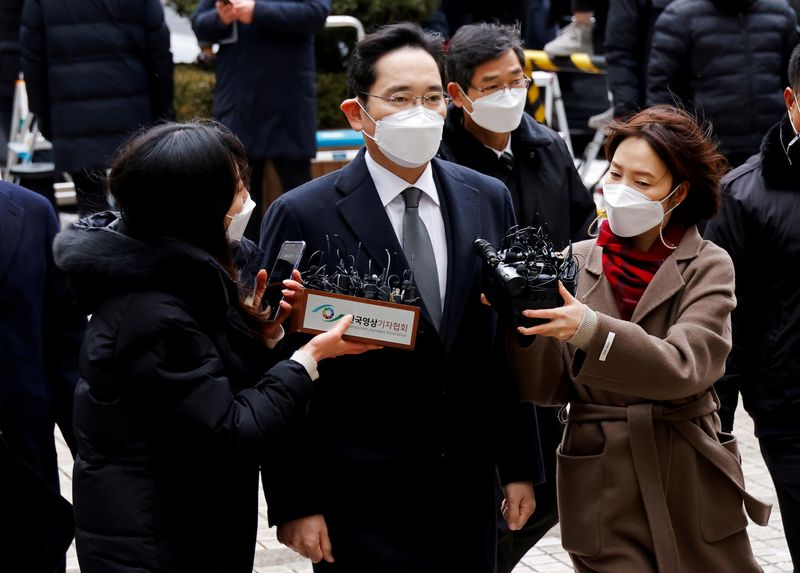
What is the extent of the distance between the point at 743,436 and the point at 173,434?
4.71 m

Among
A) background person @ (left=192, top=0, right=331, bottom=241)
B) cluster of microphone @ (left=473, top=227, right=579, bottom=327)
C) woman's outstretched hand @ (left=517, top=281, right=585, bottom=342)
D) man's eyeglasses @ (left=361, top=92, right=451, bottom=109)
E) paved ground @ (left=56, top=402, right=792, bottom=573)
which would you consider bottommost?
paved ground @ (left=56, top=402, right=792, bottom=573)

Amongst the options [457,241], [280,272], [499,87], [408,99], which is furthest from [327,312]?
Answer: [499,87]

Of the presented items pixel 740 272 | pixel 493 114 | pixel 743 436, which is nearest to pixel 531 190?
pixel 493 114

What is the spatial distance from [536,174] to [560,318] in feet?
5.75

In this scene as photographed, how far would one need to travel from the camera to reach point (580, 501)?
13.2 feet

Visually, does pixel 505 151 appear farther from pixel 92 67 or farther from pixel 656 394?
pixel 92 67

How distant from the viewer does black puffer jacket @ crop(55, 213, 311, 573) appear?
3.27m

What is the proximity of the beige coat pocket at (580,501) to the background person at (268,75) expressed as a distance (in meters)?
4.75

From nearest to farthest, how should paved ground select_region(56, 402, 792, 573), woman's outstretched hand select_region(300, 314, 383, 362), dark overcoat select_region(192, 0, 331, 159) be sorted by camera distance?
woman's outstretched hand select_region(300, 314, 383, 362) → paved ground select_region(56, 402, 792, 573) → dark overcoat select_region(192, 0, 331, 159)

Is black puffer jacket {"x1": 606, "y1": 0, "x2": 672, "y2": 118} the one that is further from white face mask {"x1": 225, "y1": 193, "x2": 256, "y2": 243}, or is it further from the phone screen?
the phone screen

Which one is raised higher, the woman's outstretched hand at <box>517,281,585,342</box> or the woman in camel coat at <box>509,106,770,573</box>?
the woman's outstretched hand at <box>517,281,585,342</box>

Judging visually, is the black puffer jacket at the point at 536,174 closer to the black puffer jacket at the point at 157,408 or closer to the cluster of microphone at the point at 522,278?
the cluster of microphone at the point at 522,278

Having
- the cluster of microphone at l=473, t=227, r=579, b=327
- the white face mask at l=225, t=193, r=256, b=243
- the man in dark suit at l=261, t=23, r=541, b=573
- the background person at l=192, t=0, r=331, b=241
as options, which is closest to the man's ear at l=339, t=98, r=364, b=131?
the man in dark suit at l=261, t=23, r=541, b=573

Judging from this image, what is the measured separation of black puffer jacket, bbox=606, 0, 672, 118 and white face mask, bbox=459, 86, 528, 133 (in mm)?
3380
